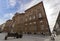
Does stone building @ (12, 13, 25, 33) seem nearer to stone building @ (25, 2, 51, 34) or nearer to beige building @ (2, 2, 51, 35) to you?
Result: beige building @ (2, 2, 51, 35)

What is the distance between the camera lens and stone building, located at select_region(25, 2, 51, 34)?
46.5 feet

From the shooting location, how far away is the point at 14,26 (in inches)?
725

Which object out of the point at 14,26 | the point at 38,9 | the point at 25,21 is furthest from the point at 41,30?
the point at 14,26

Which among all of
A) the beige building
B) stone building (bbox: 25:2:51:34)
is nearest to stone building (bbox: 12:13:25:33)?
the beige building

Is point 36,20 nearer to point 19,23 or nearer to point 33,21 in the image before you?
point 33,21

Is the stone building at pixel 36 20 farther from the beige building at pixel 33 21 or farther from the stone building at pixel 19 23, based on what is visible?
the stone building at pixel 19 23

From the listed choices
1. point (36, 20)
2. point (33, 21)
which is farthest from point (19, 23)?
point (36, 20)

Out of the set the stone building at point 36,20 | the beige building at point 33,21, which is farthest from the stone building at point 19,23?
the stone building at point 36,20

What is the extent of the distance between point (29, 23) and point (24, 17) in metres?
1.21

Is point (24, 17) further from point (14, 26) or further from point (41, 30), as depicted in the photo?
point (41, 30)

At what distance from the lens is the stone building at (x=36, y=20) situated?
14.2 m

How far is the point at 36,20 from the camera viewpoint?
1577 cm

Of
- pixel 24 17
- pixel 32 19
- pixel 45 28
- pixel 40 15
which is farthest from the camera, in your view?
pixel 24 17

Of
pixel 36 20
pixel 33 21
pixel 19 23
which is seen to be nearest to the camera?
pixel 36 20
